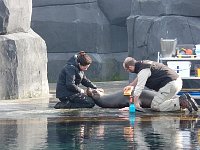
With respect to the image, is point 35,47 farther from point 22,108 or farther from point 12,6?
point 22,108

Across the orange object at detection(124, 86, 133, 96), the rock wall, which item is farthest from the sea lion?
the rock wall

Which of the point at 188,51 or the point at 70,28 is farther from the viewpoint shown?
the point at 70,28

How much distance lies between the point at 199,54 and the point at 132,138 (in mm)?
5863

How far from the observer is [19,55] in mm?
16859

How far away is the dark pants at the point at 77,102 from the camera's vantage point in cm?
1468

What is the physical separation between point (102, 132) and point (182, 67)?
4.86 meters

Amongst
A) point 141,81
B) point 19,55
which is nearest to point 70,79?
point 141,81

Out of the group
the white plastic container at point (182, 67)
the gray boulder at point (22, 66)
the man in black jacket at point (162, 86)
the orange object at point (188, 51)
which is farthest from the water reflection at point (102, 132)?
the gray boulder at point (22, 66)

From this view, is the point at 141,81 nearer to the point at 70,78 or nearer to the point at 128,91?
the point at 128,91

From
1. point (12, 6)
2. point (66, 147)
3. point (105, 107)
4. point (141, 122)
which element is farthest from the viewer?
point (12, 6)

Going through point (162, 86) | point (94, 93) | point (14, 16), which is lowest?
point (94, 93)

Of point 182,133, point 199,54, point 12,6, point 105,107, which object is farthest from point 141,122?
point 12,6

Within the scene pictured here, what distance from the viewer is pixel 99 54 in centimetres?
2692

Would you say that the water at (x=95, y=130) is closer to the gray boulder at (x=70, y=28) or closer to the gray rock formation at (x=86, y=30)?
the gray rock formation at (x=86, y=30)
